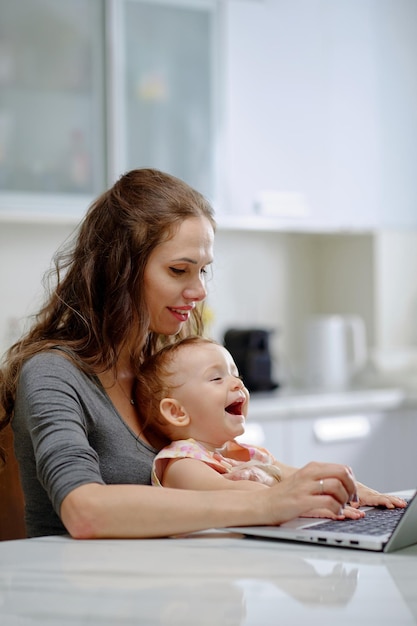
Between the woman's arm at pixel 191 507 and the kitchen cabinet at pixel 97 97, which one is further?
the kitchen cabinet at pixel 97 97

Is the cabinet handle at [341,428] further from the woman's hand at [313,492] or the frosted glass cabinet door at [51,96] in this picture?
the woman's hand at [313,492]

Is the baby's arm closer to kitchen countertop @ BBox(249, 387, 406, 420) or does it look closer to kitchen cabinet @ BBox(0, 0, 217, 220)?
kitchen countertop @ BBox(249, 387, 406, 420)

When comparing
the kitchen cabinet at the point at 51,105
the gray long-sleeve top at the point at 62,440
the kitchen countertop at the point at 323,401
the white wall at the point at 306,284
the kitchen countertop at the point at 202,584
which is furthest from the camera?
the white wall at the point at 306,284

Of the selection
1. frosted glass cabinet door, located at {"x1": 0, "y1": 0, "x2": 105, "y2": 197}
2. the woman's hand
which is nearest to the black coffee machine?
frosted glass cabinet door, located at {"x1": 0, "y1": 0, "x2": 105, "y2": 197}

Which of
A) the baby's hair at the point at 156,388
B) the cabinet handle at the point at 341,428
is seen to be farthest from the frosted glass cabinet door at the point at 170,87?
the baby's hair at the point at 156,388

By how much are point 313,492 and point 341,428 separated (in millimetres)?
2227

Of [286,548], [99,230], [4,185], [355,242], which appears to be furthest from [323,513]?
[355,242]

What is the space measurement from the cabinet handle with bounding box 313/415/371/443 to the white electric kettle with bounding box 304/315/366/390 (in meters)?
0.31

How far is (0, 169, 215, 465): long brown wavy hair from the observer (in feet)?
5.08

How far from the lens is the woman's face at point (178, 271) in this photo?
5.11ft

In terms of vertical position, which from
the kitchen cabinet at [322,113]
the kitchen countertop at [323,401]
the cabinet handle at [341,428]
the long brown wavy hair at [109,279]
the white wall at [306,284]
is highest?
the kitchen cabinet at [322,113]

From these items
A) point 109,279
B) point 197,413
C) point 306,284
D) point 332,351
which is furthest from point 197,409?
point 306,284

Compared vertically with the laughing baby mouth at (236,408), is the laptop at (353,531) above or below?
below

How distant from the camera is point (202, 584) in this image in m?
0.98
